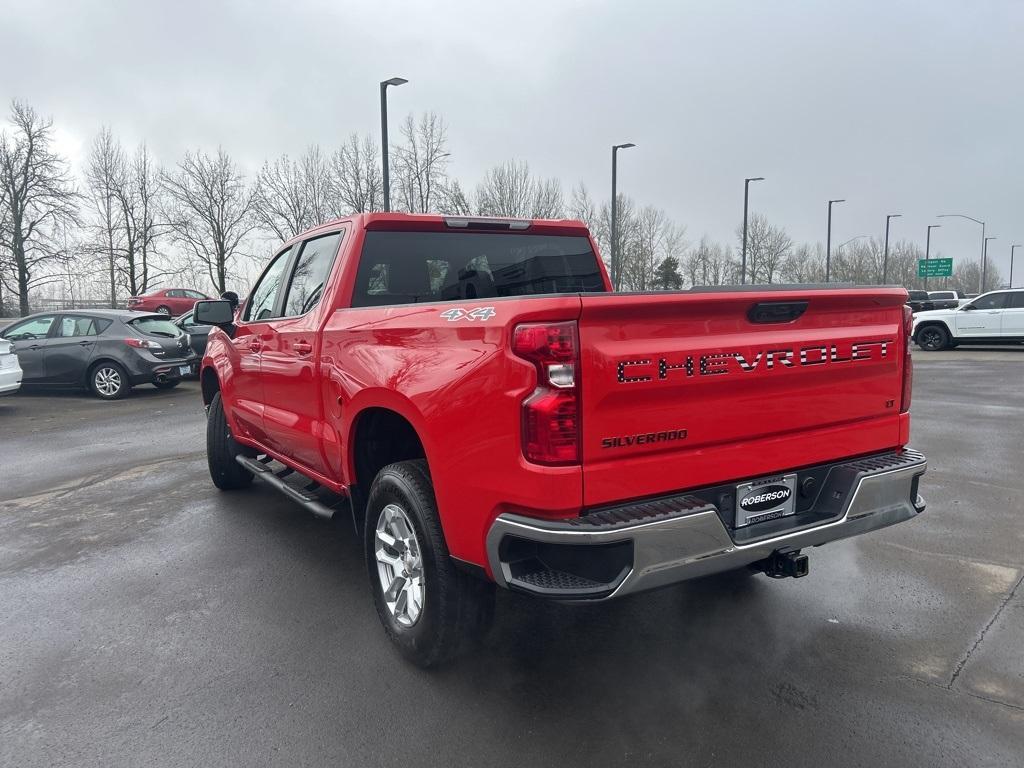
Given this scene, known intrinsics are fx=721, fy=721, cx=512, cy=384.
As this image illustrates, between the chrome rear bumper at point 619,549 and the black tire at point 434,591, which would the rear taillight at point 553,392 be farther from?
the black tire at point 434,591

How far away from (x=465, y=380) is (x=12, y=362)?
1117 centimetres

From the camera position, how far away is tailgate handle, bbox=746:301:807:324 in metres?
2.71

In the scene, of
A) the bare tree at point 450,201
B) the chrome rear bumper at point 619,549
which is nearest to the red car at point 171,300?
the bare tree at point 450,201

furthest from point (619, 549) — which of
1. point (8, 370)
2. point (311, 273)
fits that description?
point (8, 370)

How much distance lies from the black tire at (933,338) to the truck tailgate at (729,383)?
2094cm

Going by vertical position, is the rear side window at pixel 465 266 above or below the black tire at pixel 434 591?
above

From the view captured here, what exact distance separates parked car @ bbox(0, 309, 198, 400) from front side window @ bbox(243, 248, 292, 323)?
8.23 m

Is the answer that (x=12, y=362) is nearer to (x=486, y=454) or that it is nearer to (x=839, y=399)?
(x=486, y=454)

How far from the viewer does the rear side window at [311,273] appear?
415cm

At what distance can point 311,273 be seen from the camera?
4.42 meters

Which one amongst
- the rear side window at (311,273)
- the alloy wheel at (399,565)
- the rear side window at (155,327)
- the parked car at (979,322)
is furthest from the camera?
the parked car at (979,322)

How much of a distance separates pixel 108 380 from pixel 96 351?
1.74ft

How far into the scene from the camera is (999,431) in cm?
834

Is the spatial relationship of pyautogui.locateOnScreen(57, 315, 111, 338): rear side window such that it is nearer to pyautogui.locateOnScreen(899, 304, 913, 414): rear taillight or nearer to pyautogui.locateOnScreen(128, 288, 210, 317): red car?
pyautogui.locateOnScreen(899, 304, 913, 414): rear taillight
